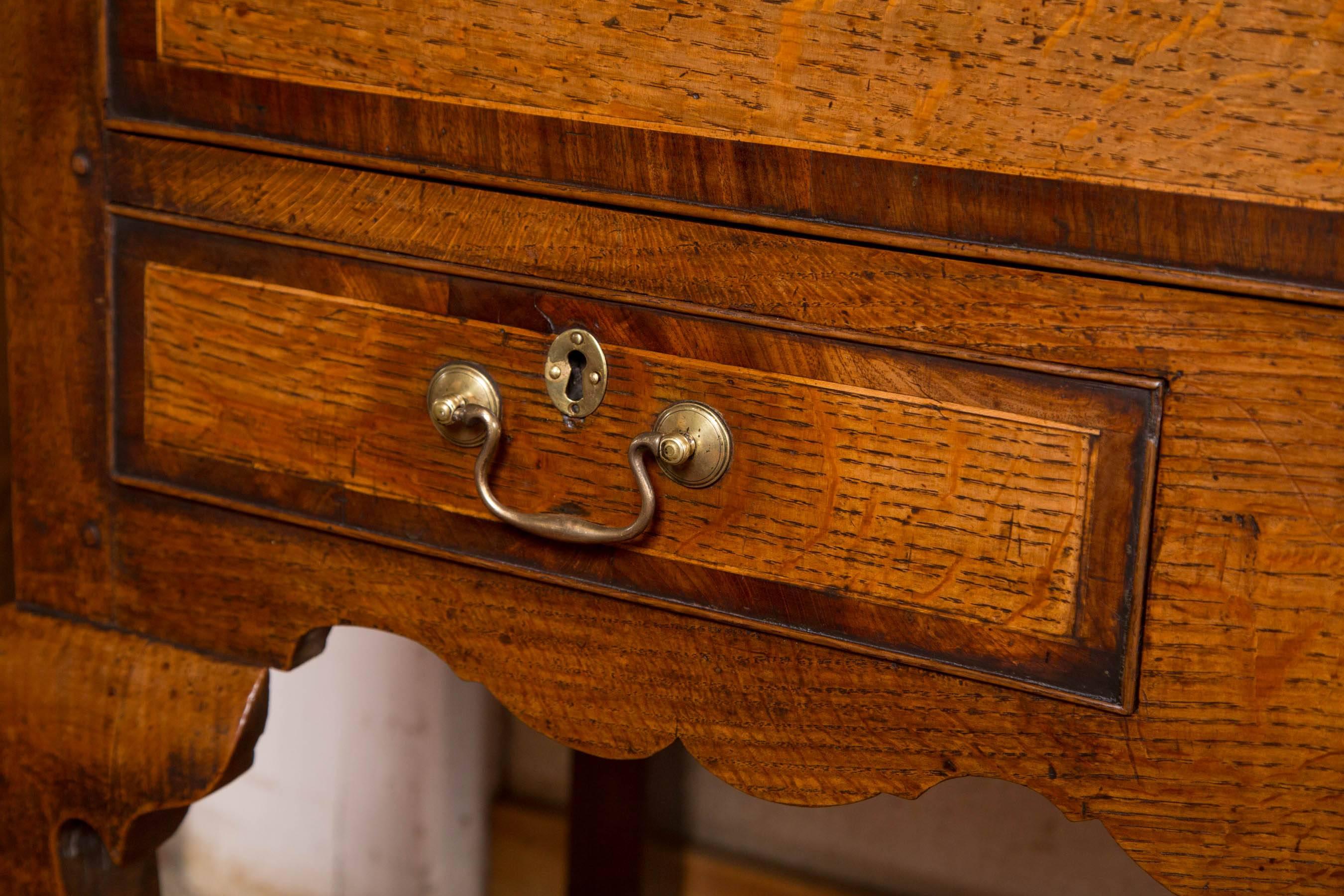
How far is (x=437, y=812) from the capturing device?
1144 millimetres

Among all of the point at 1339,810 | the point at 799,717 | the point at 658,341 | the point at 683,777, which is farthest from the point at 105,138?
the point at 683,777

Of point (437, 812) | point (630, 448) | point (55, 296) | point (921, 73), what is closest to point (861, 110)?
point (921, 73)

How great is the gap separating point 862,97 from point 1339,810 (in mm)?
291

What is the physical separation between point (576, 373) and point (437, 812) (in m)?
0.72

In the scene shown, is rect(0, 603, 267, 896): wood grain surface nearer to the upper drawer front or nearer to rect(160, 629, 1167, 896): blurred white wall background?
the upper drawer front

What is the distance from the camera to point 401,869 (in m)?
1.15

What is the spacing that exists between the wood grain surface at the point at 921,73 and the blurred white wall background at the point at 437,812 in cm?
66

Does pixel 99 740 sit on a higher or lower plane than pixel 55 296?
lower

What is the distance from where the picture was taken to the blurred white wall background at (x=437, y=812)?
3.44 feet

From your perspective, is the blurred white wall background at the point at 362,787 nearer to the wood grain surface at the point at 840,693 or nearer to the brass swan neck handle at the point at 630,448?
the wood grain surface at the point at 840,693

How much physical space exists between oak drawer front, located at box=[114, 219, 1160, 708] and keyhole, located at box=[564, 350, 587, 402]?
0.4 inches

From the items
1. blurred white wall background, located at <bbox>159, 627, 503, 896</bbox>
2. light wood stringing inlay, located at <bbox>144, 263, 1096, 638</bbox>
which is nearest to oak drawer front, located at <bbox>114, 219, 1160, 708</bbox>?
light wood stringing inlay, located at <bbox>144, 263, 1096, 638</bbox>

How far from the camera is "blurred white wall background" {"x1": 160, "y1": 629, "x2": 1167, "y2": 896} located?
1.05 metres

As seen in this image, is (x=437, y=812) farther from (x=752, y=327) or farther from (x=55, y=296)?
(x=752, y=327)
